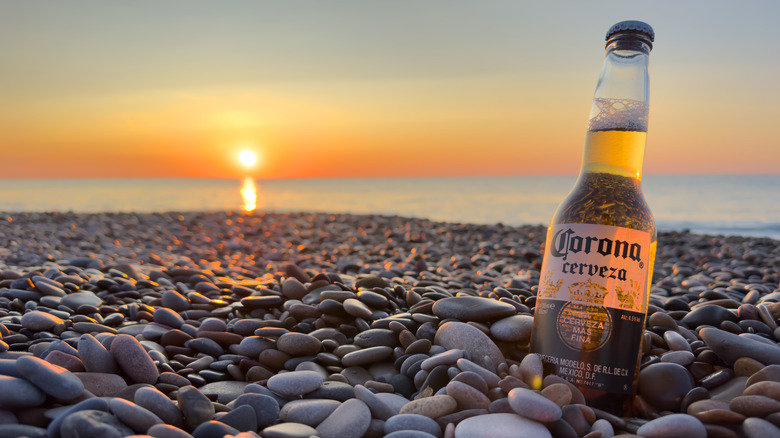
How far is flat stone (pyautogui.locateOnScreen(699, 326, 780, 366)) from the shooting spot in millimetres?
2383

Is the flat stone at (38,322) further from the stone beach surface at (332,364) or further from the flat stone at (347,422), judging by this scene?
the flat stone at (347,422)

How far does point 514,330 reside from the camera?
2.65 meters

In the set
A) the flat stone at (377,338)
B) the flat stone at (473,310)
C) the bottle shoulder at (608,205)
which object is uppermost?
the bottle shoulder at (608,205)

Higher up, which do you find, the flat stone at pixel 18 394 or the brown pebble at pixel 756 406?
the brown pebble at pixel 756 406

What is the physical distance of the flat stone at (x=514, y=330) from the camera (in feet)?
8.66

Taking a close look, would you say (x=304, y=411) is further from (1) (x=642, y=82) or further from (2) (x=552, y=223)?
(1) (x=642, y=82)

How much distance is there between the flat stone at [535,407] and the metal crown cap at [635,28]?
1620mm

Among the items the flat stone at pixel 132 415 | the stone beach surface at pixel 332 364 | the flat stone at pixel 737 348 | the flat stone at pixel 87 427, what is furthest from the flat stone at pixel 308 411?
the flat stone at pixel 737 348

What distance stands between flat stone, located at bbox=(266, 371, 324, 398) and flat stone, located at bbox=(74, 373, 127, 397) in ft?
2.03

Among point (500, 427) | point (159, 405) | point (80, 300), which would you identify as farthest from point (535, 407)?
point (80, 300)

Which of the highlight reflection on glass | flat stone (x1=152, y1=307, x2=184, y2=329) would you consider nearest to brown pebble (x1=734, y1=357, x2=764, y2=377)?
flat stone (x1=152, y1=307, x2=184, y2=329)

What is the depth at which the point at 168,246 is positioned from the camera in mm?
9422

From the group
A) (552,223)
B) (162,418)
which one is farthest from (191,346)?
(552,223)

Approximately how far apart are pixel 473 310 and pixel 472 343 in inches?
11.1
